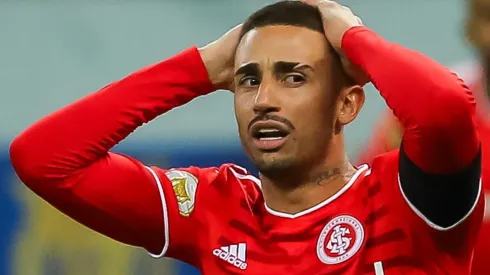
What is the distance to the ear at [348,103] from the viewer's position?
63.0 inches

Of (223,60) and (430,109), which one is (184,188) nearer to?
(223,60)

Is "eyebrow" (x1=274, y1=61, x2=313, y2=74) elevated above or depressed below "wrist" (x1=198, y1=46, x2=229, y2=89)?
above

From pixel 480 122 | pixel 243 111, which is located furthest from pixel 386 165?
pixel 480 122

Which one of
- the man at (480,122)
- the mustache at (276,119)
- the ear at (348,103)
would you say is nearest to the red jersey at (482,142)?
the man at (480,122)

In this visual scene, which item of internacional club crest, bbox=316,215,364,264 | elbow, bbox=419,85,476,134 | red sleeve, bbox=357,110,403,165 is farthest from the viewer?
red sleeve, bbox=357,110,403,165

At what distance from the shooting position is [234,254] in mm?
1574

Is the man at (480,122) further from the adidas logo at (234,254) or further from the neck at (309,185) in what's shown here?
the adidas logo at (234,254)

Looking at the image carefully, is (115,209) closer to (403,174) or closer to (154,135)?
(403,174)

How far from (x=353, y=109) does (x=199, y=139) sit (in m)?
1.29

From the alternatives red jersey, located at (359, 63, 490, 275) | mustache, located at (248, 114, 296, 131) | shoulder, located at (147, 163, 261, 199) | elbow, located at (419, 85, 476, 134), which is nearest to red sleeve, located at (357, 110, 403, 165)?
red jersey, located at (359, 63, 490, 275)

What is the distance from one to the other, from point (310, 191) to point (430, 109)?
25 centimetres

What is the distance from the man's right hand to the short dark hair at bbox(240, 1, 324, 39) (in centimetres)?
3

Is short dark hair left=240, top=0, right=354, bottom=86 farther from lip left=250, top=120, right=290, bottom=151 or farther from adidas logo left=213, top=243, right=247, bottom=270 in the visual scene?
adidas logo left=213, top=243, right=247, bottom=270

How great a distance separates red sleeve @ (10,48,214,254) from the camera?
163 cm
